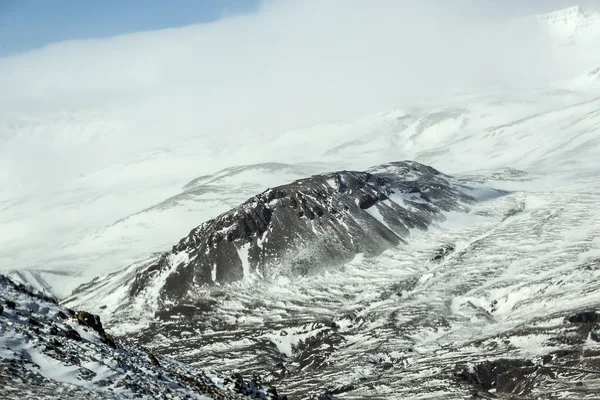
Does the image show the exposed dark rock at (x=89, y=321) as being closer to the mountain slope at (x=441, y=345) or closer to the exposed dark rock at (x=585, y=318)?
the mountain slope at (x=441, y=345)

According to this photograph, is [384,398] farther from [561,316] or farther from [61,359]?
[61,359]

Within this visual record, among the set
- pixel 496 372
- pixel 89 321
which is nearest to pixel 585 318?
pixel 496 372

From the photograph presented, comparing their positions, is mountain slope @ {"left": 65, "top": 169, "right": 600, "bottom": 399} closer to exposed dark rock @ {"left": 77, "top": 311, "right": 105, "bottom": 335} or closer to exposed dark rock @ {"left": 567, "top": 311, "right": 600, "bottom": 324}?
exposed dark rock @ {"left": 567, "top": 311, "right": 600, "bottom": 324}

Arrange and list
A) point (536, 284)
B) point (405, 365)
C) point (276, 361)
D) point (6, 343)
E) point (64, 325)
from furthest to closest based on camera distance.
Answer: point (536, 284), point (276, 361), point (405, 365), point (64, 325), point (6, 343)

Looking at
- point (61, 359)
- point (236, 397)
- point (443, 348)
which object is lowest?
point (443, 348)

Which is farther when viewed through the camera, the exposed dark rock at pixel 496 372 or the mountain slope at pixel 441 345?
the exposed dark rock at pixel 496 372

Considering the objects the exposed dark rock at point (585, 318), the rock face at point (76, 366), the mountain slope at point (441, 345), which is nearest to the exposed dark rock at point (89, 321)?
the rock face at point (76, 366)

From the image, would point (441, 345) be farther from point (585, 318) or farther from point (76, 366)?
point (76, 366)

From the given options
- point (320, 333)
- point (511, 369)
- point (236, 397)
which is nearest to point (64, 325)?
point (236, 397)
